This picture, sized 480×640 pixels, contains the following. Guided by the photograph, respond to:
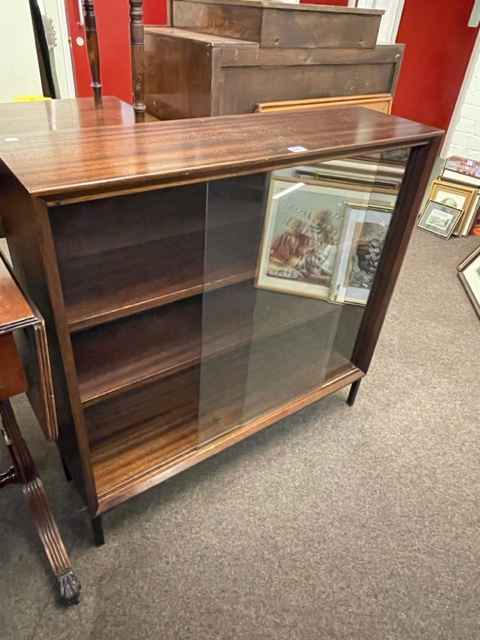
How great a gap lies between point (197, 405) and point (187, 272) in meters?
0.49

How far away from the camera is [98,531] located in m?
1.24

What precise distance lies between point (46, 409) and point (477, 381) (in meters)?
1.76

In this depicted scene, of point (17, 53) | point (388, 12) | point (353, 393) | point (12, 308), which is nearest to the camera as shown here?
point (12, 308)

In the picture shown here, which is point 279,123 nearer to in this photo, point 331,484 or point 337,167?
point 337,167

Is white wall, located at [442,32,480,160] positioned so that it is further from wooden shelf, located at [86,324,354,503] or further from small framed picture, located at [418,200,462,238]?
wooden shelf, located at [86,324,354,503]

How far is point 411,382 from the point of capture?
1939 millimetres

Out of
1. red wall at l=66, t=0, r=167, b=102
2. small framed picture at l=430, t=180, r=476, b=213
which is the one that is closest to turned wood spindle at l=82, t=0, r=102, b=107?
red wall at l=66, t=0, r=167, b=102

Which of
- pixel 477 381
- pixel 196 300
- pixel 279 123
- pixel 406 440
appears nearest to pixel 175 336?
pixel 196 300

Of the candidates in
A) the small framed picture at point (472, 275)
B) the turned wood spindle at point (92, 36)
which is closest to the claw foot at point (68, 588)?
the turned wood spindle at point (92, 36)

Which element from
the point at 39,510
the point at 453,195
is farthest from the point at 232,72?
the point at 453,195

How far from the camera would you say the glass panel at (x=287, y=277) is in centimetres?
125

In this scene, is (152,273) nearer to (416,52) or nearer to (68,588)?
(68,588)

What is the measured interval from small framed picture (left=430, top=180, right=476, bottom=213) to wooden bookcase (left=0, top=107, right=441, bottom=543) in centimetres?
191

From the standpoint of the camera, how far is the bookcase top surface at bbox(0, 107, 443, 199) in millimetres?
748
